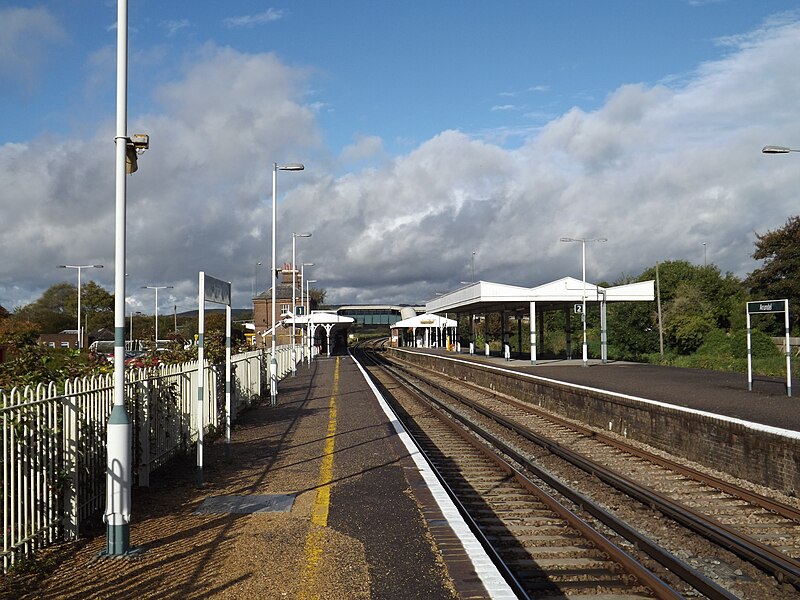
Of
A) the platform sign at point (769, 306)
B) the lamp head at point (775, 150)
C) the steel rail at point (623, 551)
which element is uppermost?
the lamp head at point (775, 150)

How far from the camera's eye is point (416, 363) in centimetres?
5666

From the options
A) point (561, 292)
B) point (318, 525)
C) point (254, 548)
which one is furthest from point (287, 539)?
point (561, 292)

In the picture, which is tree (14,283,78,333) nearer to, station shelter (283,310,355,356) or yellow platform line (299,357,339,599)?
station shelter (283,310,355,356)

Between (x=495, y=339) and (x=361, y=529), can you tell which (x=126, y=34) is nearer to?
(x=361, y=529)

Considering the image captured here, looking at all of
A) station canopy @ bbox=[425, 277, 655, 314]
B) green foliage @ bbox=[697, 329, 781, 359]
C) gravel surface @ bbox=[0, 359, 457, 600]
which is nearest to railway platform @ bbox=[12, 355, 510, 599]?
gravel surface @ bbox=[0, 359, 457, 600]

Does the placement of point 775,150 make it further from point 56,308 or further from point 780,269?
point 56,308

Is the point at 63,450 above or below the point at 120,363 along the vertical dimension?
below

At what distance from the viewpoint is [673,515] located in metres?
8.61

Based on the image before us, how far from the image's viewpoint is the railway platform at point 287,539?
5.64 meters

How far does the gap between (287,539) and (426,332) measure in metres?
92.1

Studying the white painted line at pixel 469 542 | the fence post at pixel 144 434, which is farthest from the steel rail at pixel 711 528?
the fence post at pixel 144 434

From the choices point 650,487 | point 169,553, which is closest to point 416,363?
point 650,487

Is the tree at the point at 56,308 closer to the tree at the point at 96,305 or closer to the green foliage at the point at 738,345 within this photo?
the tree at the point at 96,305

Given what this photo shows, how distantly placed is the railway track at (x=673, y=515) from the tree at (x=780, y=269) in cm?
5531
